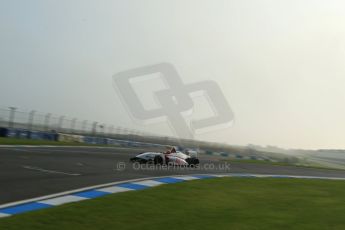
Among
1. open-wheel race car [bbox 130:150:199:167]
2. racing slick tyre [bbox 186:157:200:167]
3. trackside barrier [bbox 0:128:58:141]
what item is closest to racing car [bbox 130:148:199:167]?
open-wheel race car [bbox 130:150:199:167]

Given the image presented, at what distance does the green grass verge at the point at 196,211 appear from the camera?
7.08 metres

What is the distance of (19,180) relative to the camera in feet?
36.2

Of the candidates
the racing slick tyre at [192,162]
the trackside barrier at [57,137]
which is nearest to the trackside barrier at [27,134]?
the trackside barrier at [57,137]

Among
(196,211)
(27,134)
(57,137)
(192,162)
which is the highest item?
(57,137)

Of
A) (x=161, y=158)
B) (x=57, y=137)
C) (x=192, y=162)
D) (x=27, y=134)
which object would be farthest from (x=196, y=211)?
(x=57, y=137)

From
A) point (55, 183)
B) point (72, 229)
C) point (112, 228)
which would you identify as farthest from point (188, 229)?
point (55, 183)

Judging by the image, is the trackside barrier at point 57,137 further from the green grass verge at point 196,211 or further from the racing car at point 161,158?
the green grass verge at point 196,211

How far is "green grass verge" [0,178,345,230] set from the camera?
708 centimetres

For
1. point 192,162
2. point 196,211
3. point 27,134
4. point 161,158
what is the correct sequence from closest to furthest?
1. point 196,211
2. point 161,158
3. point 192,162
4. point 27,134

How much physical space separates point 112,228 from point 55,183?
192 inches

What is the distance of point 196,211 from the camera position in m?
8.55

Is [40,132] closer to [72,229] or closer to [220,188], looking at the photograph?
[220,188]

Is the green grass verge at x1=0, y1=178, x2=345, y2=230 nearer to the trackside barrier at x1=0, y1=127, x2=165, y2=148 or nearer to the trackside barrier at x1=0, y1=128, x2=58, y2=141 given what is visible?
the trackside barrier at x1=0, y1=128, x2=58, y2=141

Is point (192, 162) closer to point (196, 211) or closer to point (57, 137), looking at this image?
point (196, 211)
